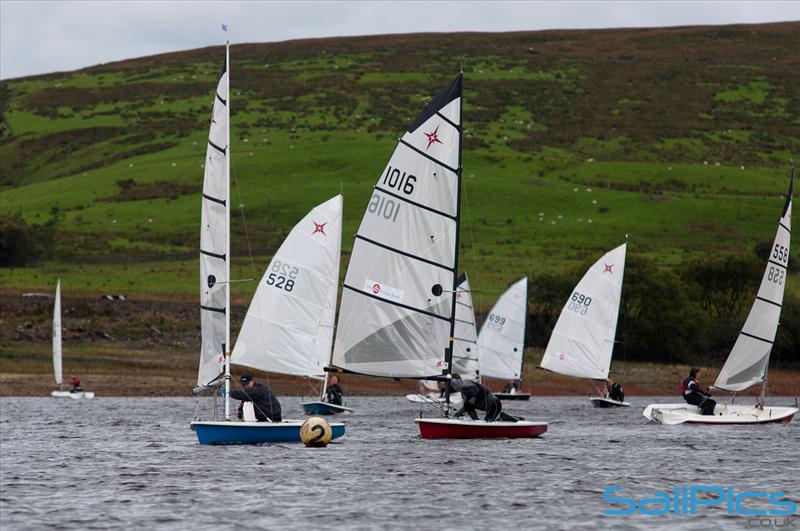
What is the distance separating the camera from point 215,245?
1532 inches

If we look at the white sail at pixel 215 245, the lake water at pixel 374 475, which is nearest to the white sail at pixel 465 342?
the lake water at pixel 374 475

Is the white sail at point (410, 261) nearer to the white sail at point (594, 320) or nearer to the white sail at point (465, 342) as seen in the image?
the white sail at point (594, 320)

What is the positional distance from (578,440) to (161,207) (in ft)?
402

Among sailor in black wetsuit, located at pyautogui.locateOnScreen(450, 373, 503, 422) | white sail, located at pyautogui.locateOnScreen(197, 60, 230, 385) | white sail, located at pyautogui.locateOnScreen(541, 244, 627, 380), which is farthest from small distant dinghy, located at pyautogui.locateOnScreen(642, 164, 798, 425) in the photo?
white sail, located at pyautogui.locateOnScreen(197, 60, 230, 385)

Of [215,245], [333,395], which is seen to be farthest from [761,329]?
[215,245]

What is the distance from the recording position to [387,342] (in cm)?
3959

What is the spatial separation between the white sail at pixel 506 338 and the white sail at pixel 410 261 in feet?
141

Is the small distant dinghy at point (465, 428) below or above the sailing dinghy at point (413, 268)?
below

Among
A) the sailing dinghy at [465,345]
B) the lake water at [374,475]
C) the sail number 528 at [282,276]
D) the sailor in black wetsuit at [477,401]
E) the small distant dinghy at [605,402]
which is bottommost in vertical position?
the lake water at [374,475]

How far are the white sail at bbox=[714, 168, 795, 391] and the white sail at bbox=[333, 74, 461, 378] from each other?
17630 mm

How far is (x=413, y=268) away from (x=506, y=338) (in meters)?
44.0

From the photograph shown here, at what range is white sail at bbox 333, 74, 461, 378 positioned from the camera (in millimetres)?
39094

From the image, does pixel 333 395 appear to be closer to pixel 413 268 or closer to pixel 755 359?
pixel 755 359

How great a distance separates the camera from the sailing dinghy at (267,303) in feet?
128
